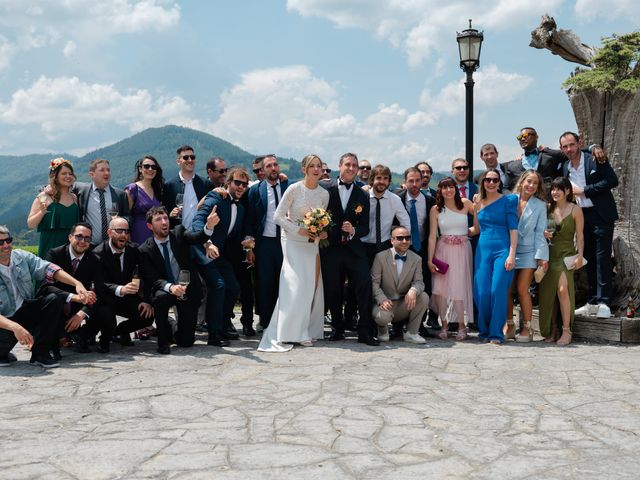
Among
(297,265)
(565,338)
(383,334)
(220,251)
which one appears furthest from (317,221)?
(565,338)

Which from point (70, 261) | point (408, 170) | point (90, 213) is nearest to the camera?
point (70, 261)

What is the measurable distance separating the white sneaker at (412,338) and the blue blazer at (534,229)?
66.5 inches

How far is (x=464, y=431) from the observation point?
490 centimetres

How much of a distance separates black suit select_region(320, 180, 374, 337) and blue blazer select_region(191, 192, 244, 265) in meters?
1.16

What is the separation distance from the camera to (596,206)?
884 cm

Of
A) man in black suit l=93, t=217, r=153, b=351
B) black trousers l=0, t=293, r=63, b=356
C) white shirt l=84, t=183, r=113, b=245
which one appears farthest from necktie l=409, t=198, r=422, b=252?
black trousers l=0, t=293, r=63, b=356

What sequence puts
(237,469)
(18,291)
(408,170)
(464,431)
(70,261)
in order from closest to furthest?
(237,469)
(464,431)
(18,291)
(70,261)
(408,170)

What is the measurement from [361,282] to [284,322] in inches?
42.2

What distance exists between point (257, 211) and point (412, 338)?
8.39ft

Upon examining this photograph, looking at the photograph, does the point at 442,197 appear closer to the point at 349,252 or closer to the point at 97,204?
the point at 349,252

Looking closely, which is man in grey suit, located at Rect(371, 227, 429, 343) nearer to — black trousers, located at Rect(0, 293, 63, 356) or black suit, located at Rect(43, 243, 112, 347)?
black suit, located at Rect(43, 243, 112, 347)

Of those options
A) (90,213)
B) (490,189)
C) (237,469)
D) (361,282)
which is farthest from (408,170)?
(237,469)

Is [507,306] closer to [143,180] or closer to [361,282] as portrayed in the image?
[361,282]

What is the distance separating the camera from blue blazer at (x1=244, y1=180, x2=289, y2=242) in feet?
28.8
